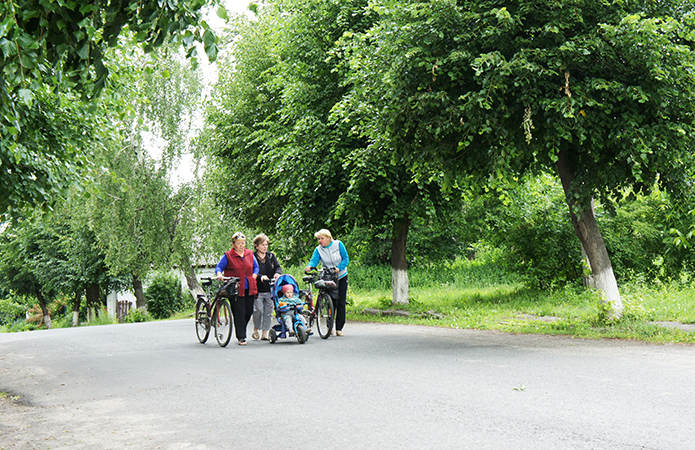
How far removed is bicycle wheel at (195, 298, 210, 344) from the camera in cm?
1108

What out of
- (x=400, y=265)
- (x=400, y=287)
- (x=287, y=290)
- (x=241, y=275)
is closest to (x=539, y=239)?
(x=400, y=265)

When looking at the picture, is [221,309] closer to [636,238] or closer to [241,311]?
[241,311]

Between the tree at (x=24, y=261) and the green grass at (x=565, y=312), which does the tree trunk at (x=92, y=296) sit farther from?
the green grass at (x=565, y=312)

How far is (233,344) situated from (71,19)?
7760mm

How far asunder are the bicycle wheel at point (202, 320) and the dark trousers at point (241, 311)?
2.56 ft

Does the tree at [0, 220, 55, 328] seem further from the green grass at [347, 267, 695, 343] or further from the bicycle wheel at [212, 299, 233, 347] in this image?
the bicycle wheel at [212, 299, 233, 347]

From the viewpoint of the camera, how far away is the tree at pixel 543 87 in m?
8.46

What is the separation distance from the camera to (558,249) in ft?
53.2

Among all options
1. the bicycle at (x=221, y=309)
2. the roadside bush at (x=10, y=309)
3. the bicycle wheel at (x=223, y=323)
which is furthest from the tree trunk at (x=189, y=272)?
the roadside bush at (x=10, y=309)

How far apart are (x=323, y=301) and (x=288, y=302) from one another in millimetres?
772

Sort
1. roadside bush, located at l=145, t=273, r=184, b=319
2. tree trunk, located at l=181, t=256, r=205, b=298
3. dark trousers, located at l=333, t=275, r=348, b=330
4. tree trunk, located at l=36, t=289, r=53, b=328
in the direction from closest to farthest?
dark trousers, located at l=333, t=275, r=348, b=330
tree trunk, located at l=181, t=256, r=205, b=298
roadside bush, located at l=145, t=273, r=184, b=319
tree trunk, located at l=36, t=289, r=53, b=328

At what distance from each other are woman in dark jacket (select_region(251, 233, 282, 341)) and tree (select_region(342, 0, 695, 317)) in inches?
125

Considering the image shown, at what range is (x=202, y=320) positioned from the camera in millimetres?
11188

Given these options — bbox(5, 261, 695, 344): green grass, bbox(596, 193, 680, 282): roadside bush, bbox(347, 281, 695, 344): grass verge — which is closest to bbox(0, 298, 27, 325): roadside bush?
bbox(347, 281, 695, 344): grass verge
